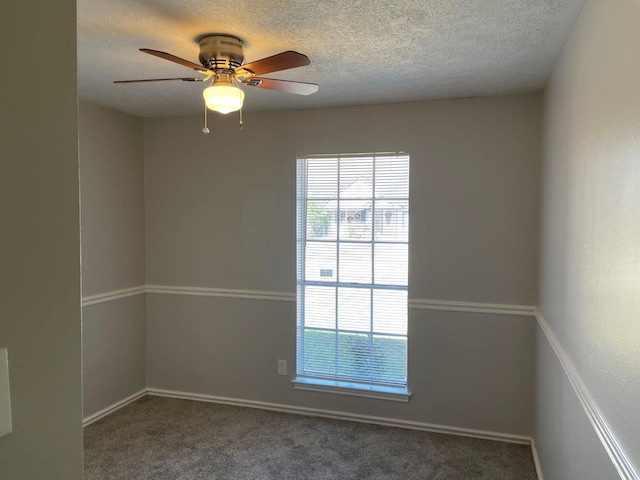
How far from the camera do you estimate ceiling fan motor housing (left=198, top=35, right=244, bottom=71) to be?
2111 millimetres

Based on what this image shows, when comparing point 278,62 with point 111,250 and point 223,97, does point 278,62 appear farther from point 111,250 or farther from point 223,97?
point 111,250

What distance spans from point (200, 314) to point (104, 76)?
1995 mm

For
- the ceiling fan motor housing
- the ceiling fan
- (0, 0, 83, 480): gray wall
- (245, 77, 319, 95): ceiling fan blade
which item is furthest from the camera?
(245, 77, 319, 95): ceiling fan blade

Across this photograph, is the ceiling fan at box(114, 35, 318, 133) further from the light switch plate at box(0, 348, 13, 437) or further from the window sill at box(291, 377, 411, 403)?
the window sill at box(291, 377, 411, 403)

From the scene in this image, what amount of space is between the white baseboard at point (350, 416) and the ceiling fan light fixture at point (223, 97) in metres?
2.51

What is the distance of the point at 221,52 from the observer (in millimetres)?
2125

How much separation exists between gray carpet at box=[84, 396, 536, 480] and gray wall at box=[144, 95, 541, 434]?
23 cm

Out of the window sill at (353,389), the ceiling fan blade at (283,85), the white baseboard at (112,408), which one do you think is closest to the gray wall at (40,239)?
the ceiling fan blade at (283,85)

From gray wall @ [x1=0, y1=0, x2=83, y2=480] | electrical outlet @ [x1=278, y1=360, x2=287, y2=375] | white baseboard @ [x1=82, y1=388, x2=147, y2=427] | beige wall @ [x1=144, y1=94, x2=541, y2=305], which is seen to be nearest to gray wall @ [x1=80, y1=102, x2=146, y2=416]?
white baseboard @ [x1=82, y1=388, x2=147, y2=427]

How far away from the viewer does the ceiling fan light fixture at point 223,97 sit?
2027 millimetres

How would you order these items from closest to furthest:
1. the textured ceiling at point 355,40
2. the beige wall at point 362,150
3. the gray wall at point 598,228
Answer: the gray wall at point 598,228 → the textured ceiling at point 355,40 → the beige wall at point 362,150

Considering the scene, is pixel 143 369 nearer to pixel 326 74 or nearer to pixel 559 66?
pixel 326 74

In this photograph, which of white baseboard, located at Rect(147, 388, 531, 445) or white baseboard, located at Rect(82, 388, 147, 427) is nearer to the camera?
white baseboard, located at Rect(147, 388, 531, 445)

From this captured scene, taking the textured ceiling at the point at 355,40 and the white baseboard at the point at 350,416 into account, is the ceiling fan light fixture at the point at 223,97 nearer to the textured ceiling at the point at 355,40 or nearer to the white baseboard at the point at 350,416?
the textured ceiling at the point at 355,40
